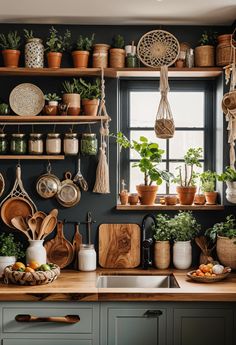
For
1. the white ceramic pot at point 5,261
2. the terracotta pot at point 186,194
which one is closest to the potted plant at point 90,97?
the terracotta pot at point 186,194

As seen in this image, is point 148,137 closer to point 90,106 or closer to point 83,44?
point 90,106

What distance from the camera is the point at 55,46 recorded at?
437 cm

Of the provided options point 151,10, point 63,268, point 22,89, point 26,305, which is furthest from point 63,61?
point 26,305

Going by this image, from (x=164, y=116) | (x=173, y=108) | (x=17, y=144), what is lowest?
(x=17, y=144)

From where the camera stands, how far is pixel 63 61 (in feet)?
14.6

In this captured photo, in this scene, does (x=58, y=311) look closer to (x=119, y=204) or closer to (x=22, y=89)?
(x=119, y=204)

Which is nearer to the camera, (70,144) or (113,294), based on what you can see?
(113,294)

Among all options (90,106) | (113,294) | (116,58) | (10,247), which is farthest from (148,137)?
(113,294)

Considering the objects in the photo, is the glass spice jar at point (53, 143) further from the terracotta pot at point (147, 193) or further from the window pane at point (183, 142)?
the window pane at point (183, 142)

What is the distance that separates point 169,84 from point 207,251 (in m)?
1.34

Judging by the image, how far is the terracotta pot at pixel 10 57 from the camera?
14.0ft

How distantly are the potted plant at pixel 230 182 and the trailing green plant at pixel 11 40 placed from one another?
1785mm

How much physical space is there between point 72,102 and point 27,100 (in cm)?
34

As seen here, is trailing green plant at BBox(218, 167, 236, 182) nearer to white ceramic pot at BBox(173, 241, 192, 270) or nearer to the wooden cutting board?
white ceramic pot at BBox(173, 241, 192, 270)
